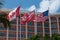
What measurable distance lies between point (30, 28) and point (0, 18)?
6704 cm

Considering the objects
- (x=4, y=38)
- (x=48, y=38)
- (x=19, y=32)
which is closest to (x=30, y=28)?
(x=19, y=32)

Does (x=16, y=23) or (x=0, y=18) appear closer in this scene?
(x=0, y=18)

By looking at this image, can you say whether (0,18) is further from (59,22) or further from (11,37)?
(59,22)

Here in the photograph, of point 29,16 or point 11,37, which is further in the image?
point 11,37

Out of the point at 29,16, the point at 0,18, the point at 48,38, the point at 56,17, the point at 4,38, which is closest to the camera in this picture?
the point at 0,18

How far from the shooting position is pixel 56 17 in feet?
301

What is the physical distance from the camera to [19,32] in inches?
3435

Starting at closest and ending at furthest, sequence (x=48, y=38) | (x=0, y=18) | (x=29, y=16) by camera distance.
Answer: (x=0, y=18)
(x=29, y=16)
(x=48, y=38)

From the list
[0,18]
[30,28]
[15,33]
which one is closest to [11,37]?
[15,33]

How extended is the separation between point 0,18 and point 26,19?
76.8 feet

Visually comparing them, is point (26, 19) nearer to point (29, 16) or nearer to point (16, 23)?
point (29, 16)

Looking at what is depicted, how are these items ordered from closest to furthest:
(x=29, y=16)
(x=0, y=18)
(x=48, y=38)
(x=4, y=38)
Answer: (x=0, y=18), (x=29, y=16), (x=48, y=38), (x=4, y=38)

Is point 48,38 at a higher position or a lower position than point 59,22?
lower

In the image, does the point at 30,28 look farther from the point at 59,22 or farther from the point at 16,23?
the point at 59,22
